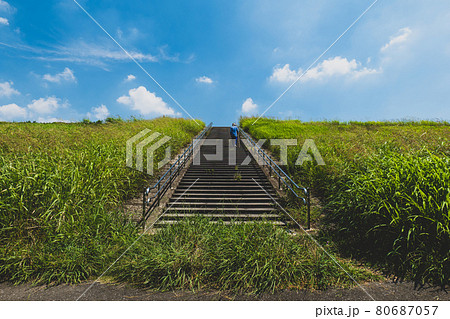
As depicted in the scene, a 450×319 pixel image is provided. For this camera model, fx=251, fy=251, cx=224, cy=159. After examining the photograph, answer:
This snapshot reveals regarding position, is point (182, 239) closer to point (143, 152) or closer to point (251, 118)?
point (143, 152)

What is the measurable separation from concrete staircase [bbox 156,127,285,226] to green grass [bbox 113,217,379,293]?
1.37 m

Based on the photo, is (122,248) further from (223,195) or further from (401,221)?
(401,221)

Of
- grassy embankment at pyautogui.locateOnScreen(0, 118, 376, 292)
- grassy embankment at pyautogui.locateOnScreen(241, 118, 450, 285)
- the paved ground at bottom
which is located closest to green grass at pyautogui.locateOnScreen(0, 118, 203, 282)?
grassy embankment at pyautogui.locateOnScreen(0, 118, 376, 292)

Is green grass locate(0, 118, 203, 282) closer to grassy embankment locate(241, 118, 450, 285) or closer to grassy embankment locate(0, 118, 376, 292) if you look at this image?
grassy embankment locate(0, 118, 376, 292)

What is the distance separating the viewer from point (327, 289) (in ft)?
11.7

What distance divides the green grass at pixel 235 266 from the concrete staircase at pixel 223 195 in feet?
4.50

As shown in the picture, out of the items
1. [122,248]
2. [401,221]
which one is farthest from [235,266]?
[401,221]

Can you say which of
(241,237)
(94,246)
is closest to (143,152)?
(94,246)

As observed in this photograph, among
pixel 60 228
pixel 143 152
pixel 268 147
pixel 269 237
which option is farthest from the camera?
pixel 268 147

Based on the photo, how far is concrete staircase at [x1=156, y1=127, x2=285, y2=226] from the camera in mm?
6477

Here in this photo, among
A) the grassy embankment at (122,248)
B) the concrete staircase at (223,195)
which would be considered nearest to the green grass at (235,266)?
the grassy embankment at (122,248)

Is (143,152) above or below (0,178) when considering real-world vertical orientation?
above

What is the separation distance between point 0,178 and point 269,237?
533cm

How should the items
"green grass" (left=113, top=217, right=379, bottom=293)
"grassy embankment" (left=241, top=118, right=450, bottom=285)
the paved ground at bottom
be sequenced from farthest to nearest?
1. "grassy embankment" (left=241, top=118, right=450, bottom=285)
2. "green grass" (left=113, top=217, right=379, bottom=293)
3. the paved ground at bottom
